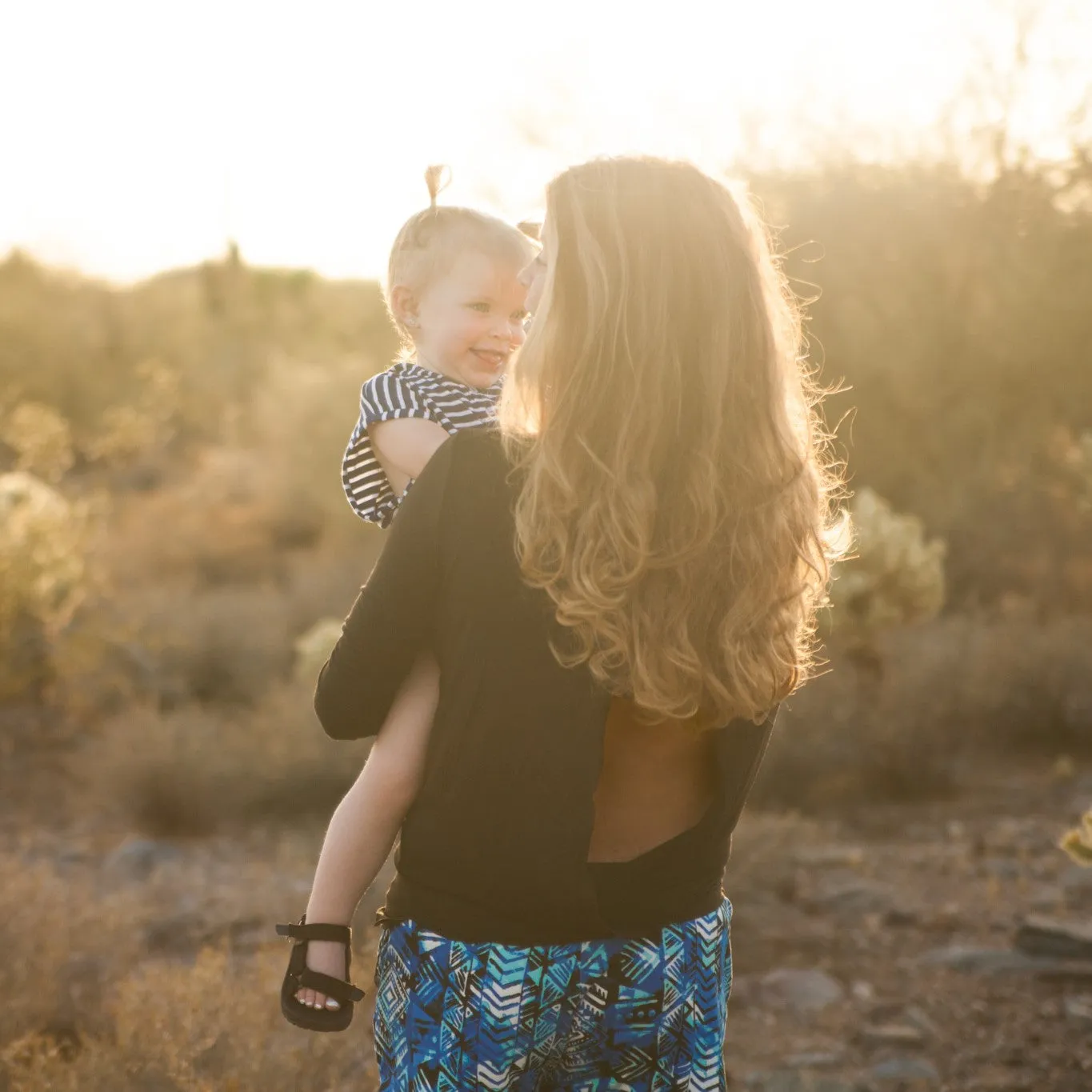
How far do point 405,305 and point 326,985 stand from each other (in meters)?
1.26

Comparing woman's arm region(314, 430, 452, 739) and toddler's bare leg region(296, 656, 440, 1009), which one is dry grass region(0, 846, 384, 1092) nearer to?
toddler's bare leg region(296, 656, 440, 1009)

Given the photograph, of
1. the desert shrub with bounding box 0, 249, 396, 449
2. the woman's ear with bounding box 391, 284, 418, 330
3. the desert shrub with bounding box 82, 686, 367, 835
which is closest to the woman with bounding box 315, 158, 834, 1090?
the woman's ear with bounding box 391, 284, 418, 330

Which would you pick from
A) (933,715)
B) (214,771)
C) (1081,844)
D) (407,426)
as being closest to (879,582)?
(933,715)

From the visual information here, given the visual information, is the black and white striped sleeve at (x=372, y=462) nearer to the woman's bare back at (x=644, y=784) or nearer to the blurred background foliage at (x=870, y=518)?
the woman's bare back at (x=644, y=784)

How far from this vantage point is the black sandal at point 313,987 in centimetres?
180

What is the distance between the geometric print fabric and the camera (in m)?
1.70

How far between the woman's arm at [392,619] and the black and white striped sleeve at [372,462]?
1.32 ft

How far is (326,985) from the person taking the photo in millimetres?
1810

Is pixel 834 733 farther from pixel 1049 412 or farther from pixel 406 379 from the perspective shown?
pixel 1049 412

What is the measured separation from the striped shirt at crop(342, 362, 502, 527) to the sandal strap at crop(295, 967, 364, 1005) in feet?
Result: 2.31

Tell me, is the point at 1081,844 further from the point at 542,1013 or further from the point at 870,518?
the point at 870,518

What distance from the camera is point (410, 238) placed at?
241 cm

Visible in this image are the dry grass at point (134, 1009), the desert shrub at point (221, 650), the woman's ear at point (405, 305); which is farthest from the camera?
the desert shrub at point (221, 650)

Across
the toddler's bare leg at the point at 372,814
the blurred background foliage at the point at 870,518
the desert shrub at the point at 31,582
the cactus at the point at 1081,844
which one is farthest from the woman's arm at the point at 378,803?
the desert shrub at the point at 31,582
